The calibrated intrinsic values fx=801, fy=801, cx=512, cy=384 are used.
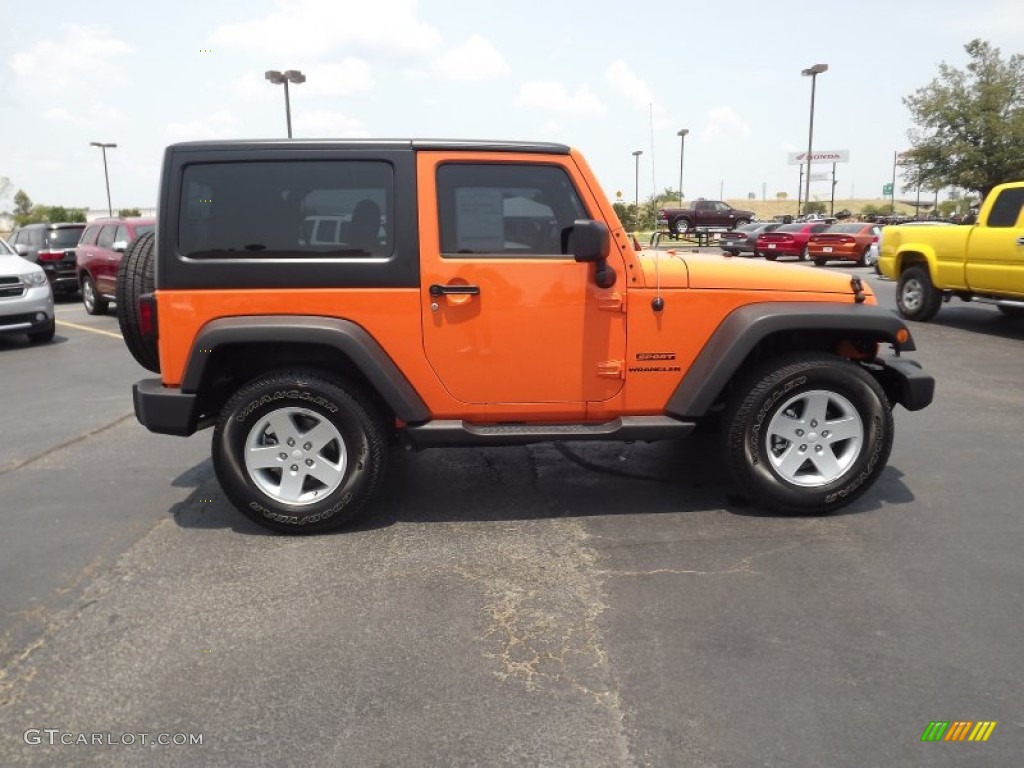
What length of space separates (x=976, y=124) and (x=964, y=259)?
30.8 metres

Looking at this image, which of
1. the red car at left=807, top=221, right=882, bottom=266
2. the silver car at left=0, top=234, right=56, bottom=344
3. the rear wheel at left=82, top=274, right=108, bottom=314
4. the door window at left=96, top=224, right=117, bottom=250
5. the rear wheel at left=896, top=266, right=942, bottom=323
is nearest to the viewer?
the silver car at left=0, top=234, right=56, bottom=344

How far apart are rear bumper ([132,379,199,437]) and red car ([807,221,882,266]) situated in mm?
22933

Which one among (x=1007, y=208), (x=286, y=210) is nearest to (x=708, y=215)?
(x=1007, y=208)

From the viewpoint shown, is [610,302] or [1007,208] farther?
[1007,208]

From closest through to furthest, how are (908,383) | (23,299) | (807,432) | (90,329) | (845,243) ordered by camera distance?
(807,432) < (908,383) < (23,299) < (90,329) < (845,243)

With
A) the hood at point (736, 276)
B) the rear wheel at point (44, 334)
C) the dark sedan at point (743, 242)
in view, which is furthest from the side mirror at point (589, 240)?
the dark sedan at point (743, 242)

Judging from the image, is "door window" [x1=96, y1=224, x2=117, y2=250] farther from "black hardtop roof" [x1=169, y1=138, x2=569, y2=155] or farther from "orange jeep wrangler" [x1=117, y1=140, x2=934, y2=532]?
"black hardtop roof" [x1=169, y1=138, x2=569, y2=155]

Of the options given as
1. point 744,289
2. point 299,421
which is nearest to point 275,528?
point 299,421

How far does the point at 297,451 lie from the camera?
414 centimetres

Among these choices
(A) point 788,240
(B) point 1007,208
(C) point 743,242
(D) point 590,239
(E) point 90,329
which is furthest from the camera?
(C) point 743,242

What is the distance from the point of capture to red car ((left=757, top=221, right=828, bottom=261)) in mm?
26297

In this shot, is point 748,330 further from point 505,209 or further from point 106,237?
point 106,237

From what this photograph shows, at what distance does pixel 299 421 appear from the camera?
4.20 meters
